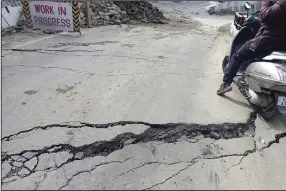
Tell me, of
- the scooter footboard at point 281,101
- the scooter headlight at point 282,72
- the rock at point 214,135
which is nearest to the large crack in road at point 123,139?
the rock at point 214,135

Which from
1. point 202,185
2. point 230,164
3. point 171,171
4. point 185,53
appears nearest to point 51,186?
point 171,171

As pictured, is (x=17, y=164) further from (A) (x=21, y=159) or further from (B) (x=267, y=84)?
(B) (x=267, y=84)

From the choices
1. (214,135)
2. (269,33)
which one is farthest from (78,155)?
(269,33)

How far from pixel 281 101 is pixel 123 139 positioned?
2073 mm

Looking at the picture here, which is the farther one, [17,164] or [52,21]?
[52,21]

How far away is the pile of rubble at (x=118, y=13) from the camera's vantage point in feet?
37.7

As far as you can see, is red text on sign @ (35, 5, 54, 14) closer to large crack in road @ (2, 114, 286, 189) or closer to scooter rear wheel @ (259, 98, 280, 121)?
large crack in road @ (2, 114, 286, 189)

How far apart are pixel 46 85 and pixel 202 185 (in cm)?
327

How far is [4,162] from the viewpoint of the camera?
303cm

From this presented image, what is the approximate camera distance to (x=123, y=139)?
3.53 metres

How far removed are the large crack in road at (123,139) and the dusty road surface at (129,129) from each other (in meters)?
0.01

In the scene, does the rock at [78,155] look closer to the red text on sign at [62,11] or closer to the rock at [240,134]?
the rock at [240,134]

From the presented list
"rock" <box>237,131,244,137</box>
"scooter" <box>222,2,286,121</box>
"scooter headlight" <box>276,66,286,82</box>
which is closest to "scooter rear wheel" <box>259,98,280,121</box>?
"scooter" <box>222,2,286,121</box>

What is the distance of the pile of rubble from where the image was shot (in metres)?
11.5
